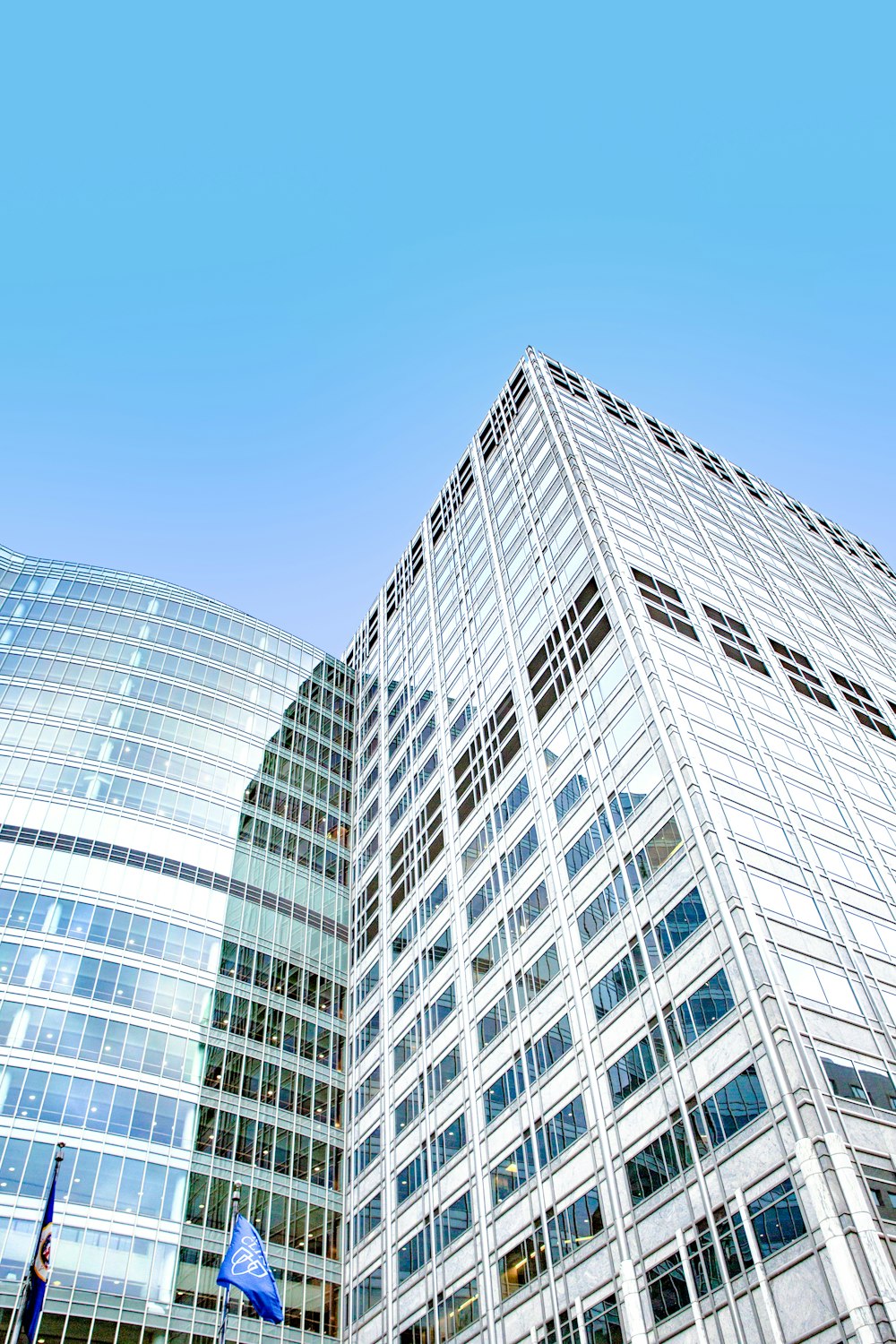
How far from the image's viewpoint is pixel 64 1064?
4744 centimetres

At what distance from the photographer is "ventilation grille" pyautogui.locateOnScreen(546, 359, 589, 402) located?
77637mm

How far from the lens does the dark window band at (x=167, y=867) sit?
55719mm

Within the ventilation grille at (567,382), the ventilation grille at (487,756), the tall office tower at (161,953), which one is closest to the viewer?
the tall office tower at (161,953)

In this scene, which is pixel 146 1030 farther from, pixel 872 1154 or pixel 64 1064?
pixel 872 1154

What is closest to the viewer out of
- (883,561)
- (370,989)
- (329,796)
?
(370,989)

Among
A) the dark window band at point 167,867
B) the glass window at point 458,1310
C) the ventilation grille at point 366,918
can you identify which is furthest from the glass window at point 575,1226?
the dark window band at point 167,867

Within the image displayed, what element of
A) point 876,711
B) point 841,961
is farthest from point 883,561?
point 841,961

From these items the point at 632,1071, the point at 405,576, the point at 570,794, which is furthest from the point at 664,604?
the point at 405,576

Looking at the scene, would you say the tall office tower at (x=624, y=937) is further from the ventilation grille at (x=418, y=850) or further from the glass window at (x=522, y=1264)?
the ventilation grille at (x=418, y=850)

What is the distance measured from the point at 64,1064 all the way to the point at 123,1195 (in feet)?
20.6

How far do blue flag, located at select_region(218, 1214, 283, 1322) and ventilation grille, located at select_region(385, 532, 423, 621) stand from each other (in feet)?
181

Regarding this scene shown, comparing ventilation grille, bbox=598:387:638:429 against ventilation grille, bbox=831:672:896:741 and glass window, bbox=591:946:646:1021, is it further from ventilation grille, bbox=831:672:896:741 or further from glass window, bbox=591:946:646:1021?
glass window, bbox=591:946:646:1021

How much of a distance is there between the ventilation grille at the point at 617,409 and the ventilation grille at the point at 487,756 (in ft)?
108

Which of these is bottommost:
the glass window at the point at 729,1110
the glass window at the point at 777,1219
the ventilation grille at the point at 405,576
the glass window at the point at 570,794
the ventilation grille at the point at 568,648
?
the glass window at the point at 777,1219
